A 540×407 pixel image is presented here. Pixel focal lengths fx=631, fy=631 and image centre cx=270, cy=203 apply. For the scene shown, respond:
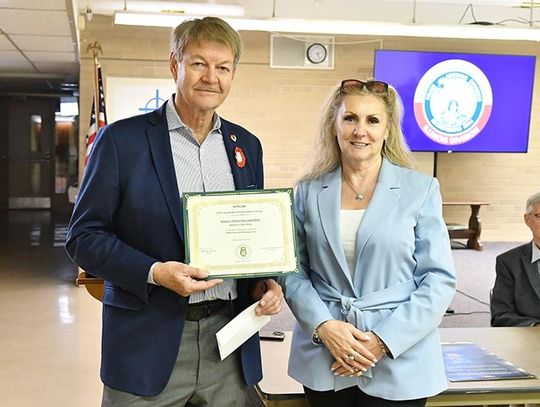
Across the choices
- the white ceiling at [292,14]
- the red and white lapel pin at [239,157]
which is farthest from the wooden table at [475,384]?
the white ceiling at [292,14]

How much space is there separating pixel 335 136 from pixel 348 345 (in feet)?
2.13

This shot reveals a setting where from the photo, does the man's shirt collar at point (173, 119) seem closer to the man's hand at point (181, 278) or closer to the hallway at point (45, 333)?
the man's hand at point (181, 278)

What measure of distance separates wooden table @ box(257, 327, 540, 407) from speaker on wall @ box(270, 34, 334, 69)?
6.22m

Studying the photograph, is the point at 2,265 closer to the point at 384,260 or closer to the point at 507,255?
the point at 507,255

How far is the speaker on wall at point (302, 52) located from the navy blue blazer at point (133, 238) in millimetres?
6953

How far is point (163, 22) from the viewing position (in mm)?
6324

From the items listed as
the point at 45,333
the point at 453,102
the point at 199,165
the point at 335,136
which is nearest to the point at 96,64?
the point at 45,333

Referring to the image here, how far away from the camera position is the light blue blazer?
173 centimetres

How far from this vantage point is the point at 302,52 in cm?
845

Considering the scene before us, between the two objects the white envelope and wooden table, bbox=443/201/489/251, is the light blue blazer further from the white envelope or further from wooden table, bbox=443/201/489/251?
wooden table, bbox=443/201/489/251

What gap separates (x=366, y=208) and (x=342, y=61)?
7019 mm

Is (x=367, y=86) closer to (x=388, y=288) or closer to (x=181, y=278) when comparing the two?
(x=388, y=288)

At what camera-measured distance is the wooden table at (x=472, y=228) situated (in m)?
8.62

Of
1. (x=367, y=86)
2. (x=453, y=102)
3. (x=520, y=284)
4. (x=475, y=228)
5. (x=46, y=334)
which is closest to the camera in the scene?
(x=367, y=86)
